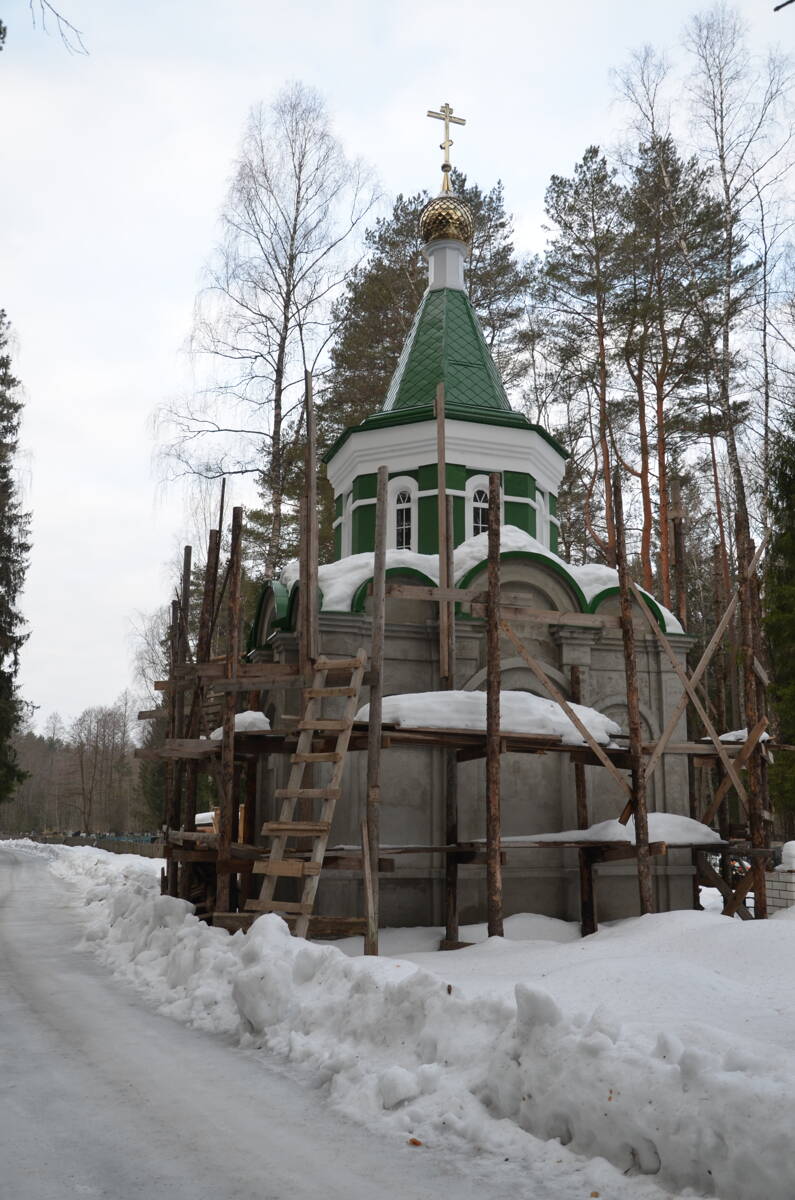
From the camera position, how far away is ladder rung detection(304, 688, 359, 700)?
29.5 ft

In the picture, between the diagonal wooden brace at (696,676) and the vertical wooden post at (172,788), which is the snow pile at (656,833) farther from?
the vertical wooden post at (172,788)

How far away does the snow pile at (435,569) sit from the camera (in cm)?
1220

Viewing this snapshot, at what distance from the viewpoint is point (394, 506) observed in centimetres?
1484

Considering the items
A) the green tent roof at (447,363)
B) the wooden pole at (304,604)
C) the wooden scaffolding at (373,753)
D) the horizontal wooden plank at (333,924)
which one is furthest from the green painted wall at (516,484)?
the horizontal wooden plank at (333,924)

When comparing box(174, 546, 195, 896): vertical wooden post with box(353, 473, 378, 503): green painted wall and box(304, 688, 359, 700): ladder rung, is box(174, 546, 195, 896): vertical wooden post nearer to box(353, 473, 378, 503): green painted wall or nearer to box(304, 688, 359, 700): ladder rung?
box(353, 473, 378, 503): green painted wall

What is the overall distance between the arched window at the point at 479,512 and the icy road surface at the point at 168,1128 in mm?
8907

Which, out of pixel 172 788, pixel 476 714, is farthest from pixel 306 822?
pixel 172 788

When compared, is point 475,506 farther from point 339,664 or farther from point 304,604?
point 339,664

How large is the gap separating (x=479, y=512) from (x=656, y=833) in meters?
5.67

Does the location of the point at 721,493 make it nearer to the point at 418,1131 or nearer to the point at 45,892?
the point at 45,892

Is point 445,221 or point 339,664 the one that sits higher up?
point 445,221

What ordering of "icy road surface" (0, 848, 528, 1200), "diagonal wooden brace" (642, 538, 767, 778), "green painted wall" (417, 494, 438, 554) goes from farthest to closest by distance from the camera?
"green painted wall" (417, 494, 438, 554) < "diagonal wooden brace" (642, 538, 767, 778) < "icy road surface" (0, 848, 528, 1200)

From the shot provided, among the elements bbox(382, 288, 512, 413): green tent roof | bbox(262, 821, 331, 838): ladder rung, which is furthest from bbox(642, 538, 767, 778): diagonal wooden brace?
bbox(382, 288, 512, 413): green tent roof

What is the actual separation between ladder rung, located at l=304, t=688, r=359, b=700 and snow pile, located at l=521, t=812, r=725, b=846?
2.92 meters
